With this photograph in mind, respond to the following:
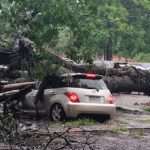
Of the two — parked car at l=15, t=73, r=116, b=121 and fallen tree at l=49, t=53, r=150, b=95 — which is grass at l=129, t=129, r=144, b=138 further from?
fallen tree at l=49, t=53, r=150, b=95

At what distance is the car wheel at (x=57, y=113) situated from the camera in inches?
564

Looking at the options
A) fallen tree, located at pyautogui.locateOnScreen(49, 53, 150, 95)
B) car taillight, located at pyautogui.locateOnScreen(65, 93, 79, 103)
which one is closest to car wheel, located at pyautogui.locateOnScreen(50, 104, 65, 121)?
car taillight, located at pyautogui.locateOnScreen(65, 93, 79, 103)

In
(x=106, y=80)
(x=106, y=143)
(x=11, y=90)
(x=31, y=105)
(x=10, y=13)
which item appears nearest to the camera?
(x=106, y=143)

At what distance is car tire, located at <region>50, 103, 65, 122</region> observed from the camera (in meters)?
14.3

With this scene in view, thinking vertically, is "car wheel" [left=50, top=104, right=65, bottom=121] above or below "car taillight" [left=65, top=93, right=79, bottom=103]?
below

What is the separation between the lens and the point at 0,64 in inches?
551

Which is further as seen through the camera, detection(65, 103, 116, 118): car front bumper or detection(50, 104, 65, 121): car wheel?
detection(50, 104, 65, 121): car wheel

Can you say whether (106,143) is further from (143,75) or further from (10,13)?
(143,75)

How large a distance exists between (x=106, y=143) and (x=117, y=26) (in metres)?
6.87

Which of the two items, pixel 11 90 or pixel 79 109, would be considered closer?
pixel 11 90

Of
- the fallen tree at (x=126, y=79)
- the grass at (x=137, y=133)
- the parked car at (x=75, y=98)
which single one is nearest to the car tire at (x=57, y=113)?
the parked car at (x=75, y=98)

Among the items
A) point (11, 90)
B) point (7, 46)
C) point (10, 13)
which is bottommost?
point (11, 90)

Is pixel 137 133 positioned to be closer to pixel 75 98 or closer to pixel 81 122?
pixel 81 122

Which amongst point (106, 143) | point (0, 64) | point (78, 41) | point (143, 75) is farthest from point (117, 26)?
point (106, 143)
